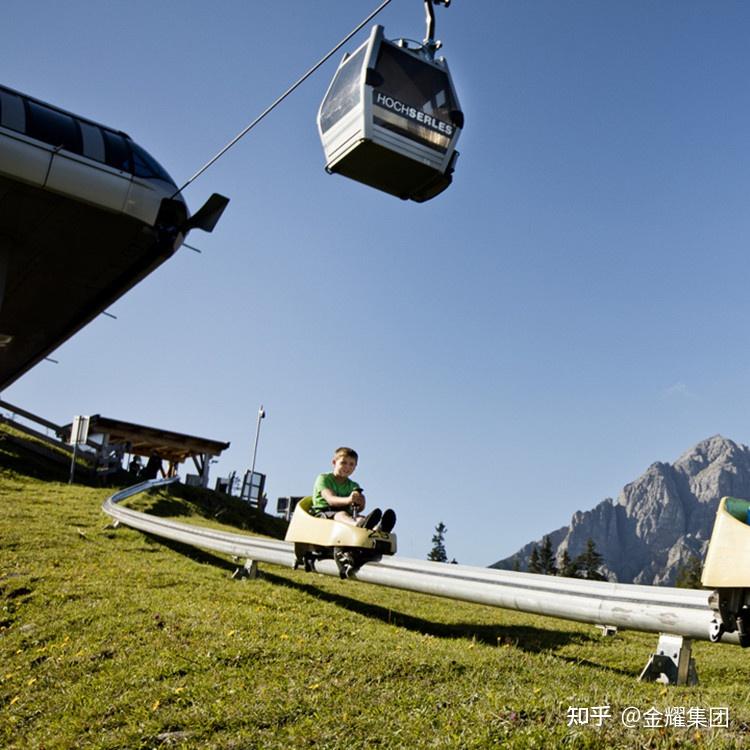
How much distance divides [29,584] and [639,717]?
24.6 feet

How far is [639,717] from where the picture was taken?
417 centimetres

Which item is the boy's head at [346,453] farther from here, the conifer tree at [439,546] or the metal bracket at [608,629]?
the conifer tree at [439,546]

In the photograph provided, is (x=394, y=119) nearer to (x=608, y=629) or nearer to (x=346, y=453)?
(x=346, y=453)

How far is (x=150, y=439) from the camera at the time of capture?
30.9 m

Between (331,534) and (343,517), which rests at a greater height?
(343,517)

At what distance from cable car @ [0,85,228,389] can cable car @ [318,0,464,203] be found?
11999 mm

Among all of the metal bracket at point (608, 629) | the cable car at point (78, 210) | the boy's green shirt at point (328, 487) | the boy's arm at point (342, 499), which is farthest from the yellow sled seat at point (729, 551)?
the cable car at point (78, 210)

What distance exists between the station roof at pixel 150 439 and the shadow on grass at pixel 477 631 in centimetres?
2140

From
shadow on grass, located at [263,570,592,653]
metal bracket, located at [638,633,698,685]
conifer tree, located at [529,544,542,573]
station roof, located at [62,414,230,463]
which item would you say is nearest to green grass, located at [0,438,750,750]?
shadow on grass, located at [263,570,592,653]

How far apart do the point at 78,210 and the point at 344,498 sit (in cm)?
1767

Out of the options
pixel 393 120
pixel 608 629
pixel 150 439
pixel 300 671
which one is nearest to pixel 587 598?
pixel 608 629

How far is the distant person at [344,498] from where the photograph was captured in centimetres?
739

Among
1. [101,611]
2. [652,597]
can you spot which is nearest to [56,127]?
[101,611]

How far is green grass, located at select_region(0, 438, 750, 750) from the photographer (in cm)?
431
